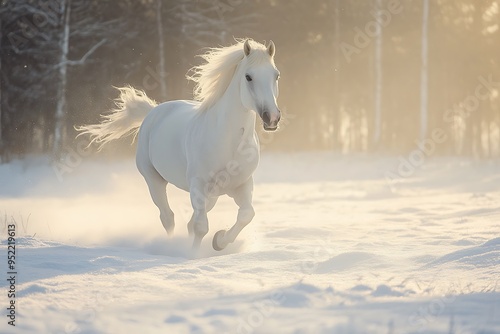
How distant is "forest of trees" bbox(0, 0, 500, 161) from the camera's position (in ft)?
72.3

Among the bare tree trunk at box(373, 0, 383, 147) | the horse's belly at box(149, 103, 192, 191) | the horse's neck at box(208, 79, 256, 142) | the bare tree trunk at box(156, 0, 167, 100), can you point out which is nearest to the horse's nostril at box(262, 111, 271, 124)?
the horse's neck at box(208, 79, 256, 142)


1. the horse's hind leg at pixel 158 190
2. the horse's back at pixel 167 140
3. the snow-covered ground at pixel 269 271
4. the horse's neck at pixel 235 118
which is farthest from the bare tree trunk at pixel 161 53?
the horse's neck at pixel 235 118

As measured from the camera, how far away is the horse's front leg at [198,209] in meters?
6.53

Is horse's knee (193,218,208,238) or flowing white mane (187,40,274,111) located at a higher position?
flowing white mane (187,40,274,111)

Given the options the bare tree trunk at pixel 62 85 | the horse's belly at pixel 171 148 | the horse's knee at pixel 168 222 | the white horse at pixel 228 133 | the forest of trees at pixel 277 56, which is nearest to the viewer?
the white horse at pixel 228 133

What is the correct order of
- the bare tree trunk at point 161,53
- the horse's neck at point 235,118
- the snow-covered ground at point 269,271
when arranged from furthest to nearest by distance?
the bare tree trunk at point 161,53, the horse's neck at point 235,118, the snow-covered ground at point 269,271

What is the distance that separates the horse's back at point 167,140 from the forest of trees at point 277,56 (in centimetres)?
921

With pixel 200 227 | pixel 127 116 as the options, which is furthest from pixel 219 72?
pixel 127 116

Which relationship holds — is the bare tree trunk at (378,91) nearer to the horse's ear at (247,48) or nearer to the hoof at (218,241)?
the hoof at (218,241)

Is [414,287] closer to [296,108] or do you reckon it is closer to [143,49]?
[143,49]

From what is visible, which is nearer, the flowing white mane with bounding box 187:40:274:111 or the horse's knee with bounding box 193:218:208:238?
the flowing white mane with bounding box 187:40:274:111

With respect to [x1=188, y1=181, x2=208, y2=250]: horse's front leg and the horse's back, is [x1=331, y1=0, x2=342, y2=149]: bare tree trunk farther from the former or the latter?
[x1=188, y1=181, x2=208, y2=250]: horse's front leg

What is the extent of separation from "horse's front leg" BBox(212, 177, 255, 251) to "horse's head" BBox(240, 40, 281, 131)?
1004mm

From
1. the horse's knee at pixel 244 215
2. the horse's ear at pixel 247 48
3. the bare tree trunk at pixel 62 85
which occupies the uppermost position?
the bare tree trunk at pixel 62 85
